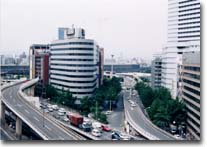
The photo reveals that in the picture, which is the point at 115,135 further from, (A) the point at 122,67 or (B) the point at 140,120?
(B) the point at 140,120

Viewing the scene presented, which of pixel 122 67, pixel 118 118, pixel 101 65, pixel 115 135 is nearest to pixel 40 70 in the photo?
pixel 101 65

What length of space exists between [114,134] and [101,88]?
3.35 meters

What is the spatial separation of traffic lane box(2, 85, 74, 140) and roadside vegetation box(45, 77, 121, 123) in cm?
44

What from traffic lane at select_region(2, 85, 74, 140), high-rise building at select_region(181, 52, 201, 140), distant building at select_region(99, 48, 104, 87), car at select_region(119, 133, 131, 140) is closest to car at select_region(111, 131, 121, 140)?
car at select_region(119, 133, 131, 140)

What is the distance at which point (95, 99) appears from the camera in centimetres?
778

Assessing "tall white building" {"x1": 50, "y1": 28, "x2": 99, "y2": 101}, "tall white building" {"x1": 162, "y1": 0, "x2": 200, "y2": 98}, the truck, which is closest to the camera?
the truck

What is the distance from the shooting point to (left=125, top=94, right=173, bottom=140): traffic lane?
515cm

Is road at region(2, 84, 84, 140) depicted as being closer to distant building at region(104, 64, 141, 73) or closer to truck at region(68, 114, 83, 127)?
truck at region(68, 114, 83, 127)

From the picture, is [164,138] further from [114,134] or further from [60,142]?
[60,142]

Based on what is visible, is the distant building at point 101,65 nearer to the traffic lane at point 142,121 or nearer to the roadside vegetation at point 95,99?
the roadside vegetation at point 95,99

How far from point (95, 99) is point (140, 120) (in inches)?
57.4

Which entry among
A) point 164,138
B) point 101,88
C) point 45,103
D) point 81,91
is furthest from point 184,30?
point 164,138

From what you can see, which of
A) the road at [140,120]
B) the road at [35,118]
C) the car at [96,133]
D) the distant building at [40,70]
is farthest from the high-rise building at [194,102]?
the distant building at [40,70]

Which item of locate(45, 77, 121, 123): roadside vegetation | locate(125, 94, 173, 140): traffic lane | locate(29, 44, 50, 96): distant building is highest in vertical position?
locate(29, 44, 50, 96): distant building
